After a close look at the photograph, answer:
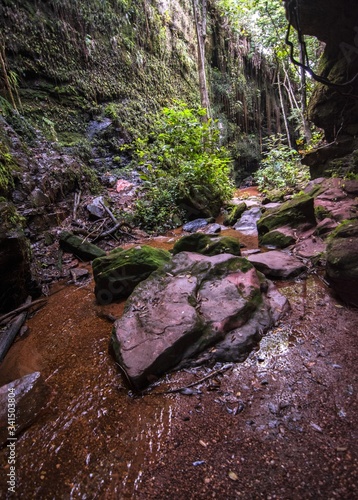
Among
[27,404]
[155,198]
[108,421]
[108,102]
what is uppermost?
[108,102]

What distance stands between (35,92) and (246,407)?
9.88m

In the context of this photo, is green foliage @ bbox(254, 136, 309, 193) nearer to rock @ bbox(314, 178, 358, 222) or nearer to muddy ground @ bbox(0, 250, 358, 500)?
rock @ bbox(314, 178, 358, 222)

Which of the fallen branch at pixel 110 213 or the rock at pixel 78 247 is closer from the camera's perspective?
the rock at pixel 78 247

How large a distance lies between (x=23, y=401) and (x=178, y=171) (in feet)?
23.7

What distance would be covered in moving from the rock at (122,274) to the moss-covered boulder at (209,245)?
2.00 feet

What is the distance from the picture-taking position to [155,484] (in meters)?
1.36

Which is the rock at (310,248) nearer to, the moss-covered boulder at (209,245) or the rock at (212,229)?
the moss-covered boulder at (209,245)

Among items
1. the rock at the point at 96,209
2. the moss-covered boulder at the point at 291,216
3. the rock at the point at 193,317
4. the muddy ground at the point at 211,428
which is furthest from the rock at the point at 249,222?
the muddy ground at the point at 211,428

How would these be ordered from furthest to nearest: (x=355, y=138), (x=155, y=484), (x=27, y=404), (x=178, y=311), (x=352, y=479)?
(x=355, y=138)
(x=178, y=311)
(x=27, y=404)
(x=155, y=484)
(x=352, y=479)

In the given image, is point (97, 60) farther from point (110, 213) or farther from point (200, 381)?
point (200, 381)

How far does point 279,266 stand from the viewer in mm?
3443

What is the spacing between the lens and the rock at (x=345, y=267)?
97.0 inches

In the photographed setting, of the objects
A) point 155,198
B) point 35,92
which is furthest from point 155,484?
point 35,92

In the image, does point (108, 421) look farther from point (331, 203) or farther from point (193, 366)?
point (331, 203)
